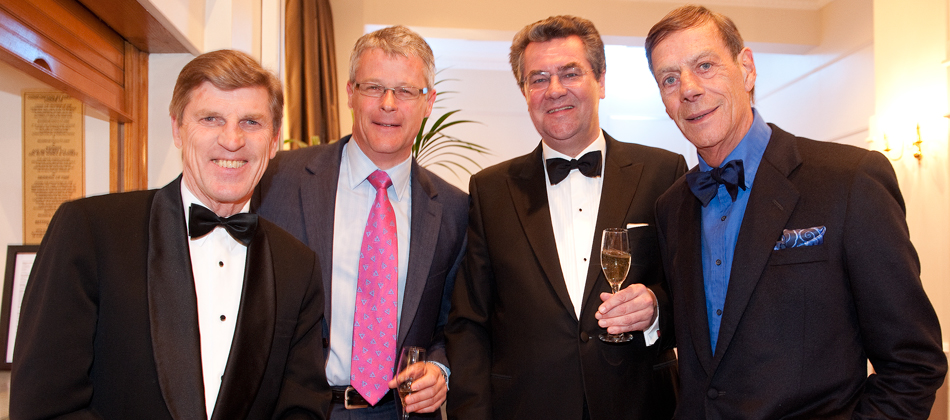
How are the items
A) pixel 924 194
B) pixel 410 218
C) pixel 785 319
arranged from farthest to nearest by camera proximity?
pixel 924 194 → pixel 410 218 → pixel 785 319

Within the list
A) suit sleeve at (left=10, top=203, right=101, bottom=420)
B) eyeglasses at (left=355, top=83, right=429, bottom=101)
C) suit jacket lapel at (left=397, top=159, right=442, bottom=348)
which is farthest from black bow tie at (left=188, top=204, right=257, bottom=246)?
eyeglasses at (left=355, top=83, right=429, bottom=101)

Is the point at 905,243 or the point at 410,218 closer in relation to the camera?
the point at 905,243

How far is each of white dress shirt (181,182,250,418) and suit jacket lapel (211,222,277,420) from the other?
32 millimetres

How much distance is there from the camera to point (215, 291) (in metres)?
1.61

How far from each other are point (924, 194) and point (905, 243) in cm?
509

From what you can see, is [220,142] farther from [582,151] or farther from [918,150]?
[918,150]

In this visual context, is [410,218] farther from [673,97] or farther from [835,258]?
[835,258]

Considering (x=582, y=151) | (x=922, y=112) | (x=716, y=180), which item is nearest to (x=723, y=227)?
(x=716, y=180)

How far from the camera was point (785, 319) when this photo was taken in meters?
1.62

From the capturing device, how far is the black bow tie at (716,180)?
5.90 ft

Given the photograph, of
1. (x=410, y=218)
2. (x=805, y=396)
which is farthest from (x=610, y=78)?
(x=805, y=396)

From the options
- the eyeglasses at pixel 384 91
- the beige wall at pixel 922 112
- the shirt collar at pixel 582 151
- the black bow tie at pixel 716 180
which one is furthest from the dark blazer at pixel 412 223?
the beige wall at pixel 922 112

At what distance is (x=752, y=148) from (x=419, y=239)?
1134mm

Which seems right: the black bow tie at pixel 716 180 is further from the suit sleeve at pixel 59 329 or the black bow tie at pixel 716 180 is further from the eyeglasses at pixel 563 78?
the suit sleeve at pixel 59 329
